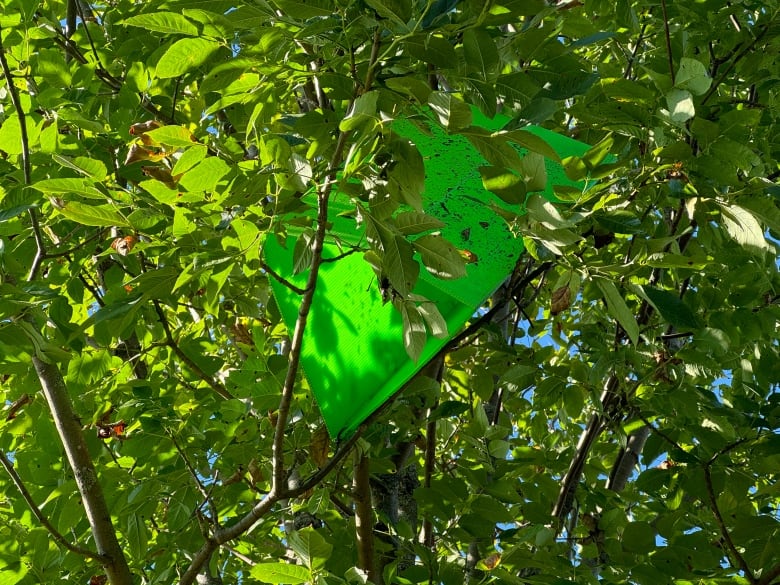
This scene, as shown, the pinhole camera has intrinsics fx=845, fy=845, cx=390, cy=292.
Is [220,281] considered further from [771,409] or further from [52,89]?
[771,409]

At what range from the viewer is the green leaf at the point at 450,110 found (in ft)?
4.00

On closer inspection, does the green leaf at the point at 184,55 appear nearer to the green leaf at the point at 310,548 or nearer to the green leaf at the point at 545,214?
the green leaf at the point at 545,214

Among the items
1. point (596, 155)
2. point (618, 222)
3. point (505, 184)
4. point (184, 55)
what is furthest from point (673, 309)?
point (184, 55)

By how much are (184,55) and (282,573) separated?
1.08 meters

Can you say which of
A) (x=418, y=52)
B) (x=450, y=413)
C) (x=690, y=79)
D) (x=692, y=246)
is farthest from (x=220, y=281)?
(x=692, y=246)

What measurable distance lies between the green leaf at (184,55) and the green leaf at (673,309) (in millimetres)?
979

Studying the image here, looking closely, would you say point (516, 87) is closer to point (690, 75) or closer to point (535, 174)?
point (535, 174)

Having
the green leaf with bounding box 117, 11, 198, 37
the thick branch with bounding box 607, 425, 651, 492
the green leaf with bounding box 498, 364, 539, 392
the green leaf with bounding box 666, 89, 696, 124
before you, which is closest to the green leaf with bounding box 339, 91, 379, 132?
→ the green leaf with bounding box 117, 11, 198, 37

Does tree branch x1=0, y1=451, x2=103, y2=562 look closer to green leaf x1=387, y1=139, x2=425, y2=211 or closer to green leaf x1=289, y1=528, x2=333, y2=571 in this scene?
green leaf x1=289, y1=528, x2=333, y2=571

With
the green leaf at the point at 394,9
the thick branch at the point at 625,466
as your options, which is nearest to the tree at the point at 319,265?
the green leaf at the point at 394,9

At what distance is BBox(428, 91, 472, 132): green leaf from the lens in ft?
4.00

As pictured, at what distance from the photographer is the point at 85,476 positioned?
7.57ft

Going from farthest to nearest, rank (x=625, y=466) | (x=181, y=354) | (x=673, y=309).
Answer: (x=625, y=466)
(x=181, y=354)
(x=673, y=309)

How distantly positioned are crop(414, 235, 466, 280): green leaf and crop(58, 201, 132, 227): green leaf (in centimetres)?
59
